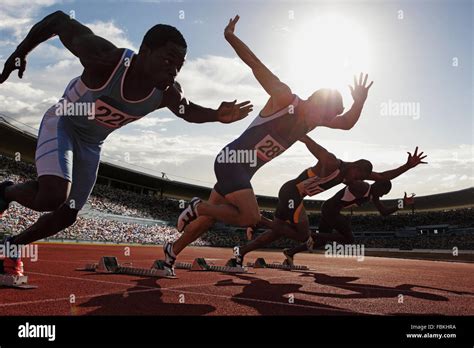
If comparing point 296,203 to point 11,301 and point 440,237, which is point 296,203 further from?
point 440,237

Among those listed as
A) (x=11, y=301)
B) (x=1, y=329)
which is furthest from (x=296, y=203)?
(x=1, y=329)

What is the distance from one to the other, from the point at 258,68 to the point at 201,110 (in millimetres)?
778

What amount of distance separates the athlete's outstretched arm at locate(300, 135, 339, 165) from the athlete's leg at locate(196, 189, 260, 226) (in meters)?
3.00

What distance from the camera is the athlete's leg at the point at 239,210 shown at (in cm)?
470

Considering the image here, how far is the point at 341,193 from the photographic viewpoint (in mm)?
10055

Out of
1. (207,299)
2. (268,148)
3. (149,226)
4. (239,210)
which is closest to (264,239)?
(268,148)

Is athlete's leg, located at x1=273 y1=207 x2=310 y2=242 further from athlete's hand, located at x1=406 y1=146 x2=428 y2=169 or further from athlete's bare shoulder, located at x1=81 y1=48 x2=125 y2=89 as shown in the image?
athlete's bare shoulder, located at x1=81 y1=48 x2=125 y2=89

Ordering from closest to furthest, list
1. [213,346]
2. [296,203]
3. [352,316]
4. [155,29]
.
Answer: [213,346], [352,316], [155,29], [296,203]

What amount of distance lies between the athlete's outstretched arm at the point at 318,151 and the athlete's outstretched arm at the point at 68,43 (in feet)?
14.9

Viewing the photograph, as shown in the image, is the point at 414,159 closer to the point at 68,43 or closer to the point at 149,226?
the point at 68,43

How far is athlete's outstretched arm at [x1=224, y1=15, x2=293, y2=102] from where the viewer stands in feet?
15.0

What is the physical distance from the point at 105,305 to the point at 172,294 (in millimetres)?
790

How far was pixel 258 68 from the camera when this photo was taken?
4656 millimetres

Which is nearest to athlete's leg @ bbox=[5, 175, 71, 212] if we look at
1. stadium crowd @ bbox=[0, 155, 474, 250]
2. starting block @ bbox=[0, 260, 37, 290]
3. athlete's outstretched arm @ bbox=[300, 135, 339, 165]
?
starting block @ bbox=[0, 260, 37, 290]
